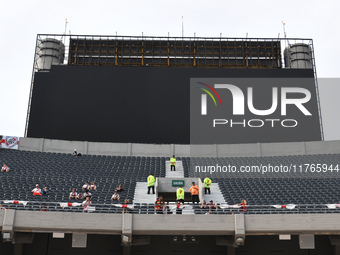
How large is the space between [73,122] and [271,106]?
17.6 meters

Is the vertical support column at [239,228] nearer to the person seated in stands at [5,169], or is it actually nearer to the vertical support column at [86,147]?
the person seated in stands at [5,169]

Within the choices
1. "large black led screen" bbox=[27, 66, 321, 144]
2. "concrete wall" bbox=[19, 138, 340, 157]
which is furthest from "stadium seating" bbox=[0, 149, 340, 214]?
"large black led screen" bbox=[27, 66, 321, 144]

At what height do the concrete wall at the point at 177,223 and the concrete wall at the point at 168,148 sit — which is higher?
the concrete wall at the point at 168,148

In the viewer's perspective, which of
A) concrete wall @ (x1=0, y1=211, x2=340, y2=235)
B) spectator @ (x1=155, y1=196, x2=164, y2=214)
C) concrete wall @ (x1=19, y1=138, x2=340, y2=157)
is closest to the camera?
concrete wall @ (x1=0, y1=211, x2=340, y2=235)

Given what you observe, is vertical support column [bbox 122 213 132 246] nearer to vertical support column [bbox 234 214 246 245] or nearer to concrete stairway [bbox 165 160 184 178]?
vertical support column [bbox 234 214 246 245]

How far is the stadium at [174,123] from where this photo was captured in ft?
76.7

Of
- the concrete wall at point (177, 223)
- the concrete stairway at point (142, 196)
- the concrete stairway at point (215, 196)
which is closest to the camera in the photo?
the concrete wall at point (177, 223)

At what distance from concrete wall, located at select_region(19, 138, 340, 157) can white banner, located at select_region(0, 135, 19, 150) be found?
381 mm

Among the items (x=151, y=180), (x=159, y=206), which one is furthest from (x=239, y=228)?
(x=151, y=180)

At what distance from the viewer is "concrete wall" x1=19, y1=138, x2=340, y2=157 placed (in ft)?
108

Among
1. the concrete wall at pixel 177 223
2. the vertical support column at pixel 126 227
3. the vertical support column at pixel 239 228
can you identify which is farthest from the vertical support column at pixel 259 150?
the vertical support column at pixel 126 227

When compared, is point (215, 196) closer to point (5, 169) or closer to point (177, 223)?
point (177, 223)

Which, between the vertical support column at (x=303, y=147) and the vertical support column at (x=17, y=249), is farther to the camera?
the vertical support column at (x=303, y=147)

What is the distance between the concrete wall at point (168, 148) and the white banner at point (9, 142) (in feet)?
1.25
